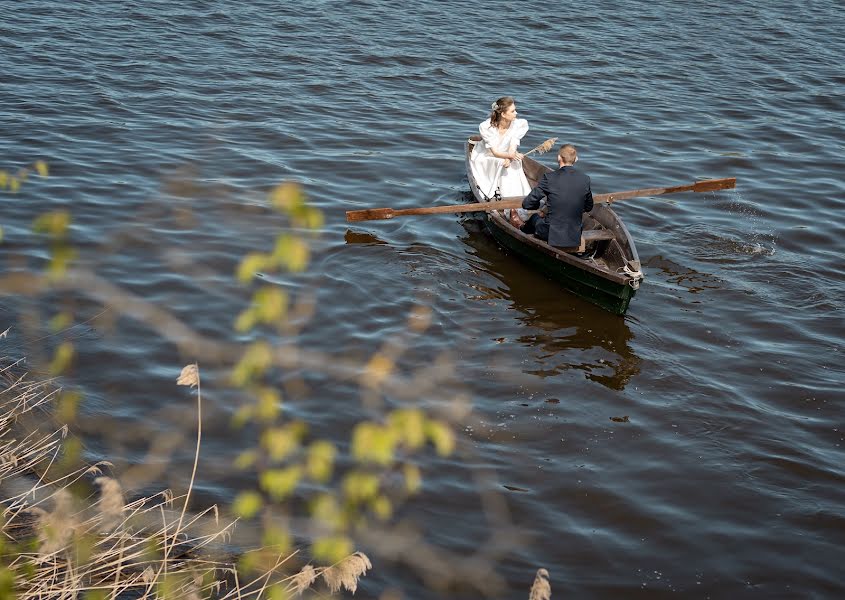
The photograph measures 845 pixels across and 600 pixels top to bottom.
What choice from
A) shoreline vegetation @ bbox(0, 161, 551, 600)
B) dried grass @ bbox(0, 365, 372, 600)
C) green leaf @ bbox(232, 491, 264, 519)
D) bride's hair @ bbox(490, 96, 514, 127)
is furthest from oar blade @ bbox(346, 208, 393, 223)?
dried grass @ bbox(0, 365, 372, 600)

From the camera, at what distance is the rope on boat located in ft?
32.7

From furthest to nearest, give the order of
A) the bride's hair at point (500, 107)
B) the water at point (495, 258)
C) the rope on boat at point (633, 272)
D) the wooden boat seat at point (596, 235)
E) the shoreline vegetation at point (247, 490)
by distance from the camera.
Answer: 1. the bride's hair at point (500, 107)
2. the wooden boat seat at point (596, 235)
3. the rope on boat at point (633, 272)
4. the water at point (495, 258)
5. the shoreline vegetation at point (247, 490)

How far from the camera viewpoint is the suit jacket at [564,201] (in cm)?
1086

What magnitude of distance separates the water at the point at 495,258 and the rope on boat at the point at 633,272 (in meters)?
0.66

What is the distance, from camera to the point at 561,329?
10.5 meters

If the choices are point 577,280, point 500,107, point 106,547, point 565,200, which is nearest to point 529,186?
point 500,107

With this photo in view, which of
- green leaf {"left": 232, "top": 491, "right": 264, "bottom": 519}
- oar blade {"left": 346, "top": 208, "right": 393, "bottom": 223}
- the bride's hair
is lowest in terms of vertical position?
green leaf {"left": 232, "top": 491, "right": 264, "bottom": 519}

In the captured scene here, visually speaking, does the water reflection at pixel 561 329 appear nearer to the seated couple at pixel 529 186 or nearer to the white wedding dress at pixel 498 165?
the seated couple at pixel 529 186

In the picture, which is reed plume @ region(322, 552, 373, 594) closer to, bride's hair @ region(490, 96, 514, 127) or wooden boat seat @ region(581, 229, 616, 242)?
wooden boat seat @ region(581, 229, 616, 242)

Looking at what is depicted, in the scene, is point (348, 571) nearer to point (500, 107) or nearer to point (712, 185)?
point (712, 185)

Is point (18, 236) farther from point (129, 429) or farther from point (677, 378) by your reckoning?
point (677, 378)

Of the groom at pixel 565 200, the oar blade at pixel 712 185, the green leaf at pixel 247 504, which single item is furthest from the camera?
the oar blade at pixel 712 185

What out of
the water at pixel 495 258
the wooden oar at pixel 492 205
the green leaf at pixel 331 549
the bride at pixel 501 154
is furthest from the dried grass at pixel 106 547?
the bride at pixel 501 154

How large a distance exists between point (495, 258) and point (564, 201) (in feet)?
5.15
